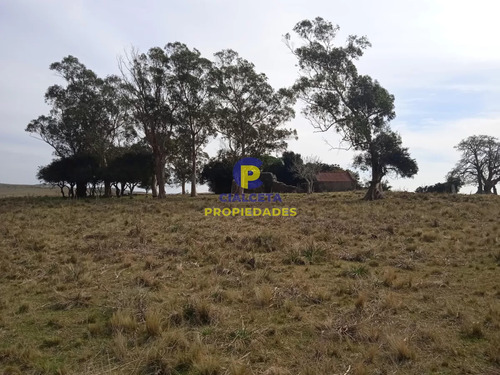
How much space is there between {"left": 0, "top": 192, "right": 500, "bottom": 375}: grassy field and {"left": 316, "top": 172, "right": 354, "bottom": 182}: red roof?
143 ft

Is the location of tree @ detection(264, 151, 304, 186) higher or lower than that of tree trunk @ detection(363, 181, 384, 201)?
higher

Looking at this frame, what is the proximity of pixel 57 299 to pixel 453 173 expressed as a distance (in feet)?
167

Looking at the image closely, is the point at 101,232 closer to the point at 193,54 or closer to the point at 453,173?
the point at 193,54

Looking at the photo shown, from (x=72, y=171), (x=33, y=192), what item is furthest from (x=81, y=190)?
(x=33, y=192)

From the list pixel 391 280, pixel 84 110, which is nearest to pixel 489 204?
pixel 391 280

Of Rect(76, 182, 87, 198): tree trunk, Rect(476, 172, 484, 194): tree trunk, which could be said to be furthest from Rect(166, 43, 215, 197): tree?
Rect(476, 172, 484, 194): tree trunk

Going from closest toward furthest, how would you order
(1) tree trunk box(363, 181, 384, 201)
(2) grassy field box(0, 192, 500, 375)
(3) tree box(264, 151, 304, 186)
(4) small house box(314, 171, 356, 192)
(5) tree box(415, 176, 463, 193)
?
(2) grassy field box(0, 192, 500, 375), (1) tree trunk box(363, 181, 384, 201), (5) tree box(415, 176, 463, 193), (3) tree box(264, 151, 304, 186), (4) small house box(314, 171, 356, 192)

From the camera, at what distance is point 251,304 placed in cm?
596

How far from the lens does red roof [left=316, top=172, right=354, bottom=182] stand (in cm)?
5567

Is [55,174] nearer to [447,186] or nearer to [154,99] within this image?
[154,99]

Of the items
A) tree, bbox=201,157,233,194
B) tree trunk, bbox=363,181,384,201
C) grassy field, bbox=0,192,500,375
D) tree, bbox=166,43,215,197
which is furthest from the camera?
tree, bbox=201,157,233,194

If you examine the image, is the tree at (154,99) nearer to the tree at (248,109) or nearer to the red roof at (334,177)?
the tree at (248,109)

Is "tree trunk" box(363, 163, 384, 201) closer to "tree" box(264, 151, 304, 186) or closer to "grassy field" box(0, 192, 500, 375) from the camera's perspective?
"grassy field" box(0, 192, 500, 375)

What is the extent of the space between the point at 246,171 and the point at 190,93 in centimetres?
897
